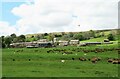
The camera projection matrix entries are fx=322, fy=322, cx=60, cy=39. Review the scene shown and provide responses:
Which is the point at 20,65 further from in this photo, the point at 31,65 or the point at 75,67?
the point at 75,67

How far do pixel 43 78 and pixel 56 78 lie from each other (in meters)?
0.89

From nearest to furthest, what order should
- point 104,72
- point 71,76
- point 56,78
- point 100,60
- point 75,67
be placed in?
point 56,78, point 71,76, point 104,72, point 75,67, point 100,60

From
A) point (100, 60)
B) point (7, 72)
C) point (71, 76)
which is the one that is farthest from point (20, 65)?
point (100, 60)

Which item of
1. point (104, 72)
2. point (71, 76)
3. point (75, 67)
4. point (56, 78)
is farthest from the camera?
point (75, 67)

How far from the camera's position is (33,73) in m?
24.1

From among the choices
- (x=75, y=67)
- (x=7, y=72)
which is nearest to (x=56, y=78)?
(x=7, y=72)

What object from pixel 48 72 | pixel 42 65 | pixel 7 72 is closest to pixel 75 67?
pixel 42 65

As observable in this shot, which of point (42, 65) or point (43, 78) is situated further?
point (42, 65)

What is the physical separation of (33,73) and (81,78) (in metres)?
3.76

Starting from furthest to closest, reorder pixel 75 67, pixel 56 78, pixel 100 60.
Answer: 1. pixel 100 60
2. pixel 75 67
3. pixel 56 78

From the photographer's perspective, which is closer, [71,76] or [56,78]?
[56,78]

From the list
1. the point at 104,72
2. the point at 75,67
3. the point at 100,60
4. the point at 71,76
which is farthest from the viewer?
the point at 100,60

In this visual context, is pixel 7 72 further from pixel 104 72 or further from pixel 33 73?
pixel 104 72

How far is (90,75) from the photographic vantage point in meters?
24.2
